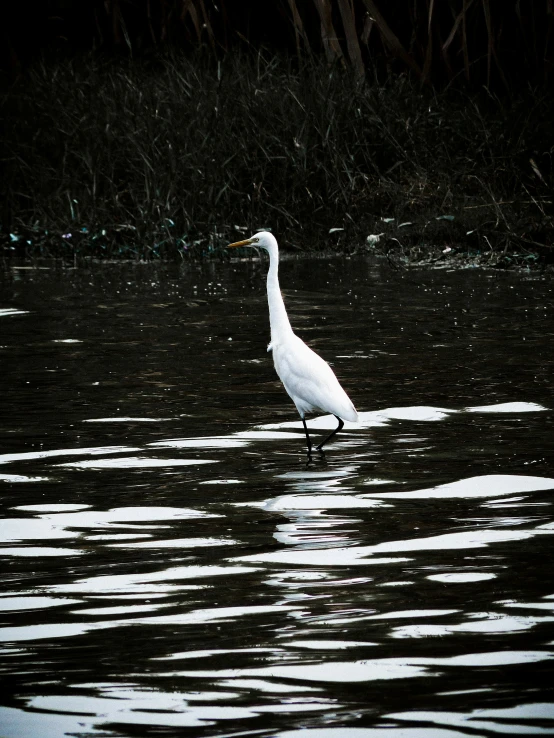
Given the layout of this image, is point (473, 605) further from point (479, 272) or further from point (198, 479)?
point (479, 272)

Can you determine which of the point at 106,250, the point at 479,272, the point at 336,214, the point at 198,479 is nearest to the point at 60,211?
the point at 106,250

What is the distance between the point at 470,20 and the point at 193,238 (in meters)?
5.49

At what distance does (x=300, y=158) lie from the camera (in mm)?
16156

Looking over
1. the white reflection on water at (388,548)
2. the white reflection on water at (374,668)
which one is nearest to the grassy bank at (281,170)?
the white reflection on water at (388,548)

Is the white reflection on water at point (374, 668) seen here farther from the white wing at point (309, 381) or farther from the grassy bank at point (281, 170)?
the grassy bank at point (281, 170)

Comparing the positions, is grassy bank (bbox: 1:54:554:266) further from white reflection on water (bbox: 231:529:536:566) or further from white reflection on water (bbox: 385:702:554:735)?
white reflection on water (bbox: 385:702:554:735)

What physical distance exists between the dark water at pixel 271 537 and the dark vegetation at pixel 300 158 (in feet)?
15.6

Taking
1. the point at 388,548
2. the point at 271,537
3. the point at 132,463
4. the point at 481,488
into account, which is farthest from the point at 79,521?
the point at 481,488

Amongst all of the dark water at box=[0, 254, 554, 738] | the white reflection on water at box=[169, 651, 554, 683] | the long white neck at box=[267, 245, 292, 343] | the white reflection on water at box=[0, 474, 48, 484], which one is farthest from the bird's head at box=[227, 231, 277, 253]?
the white reflection on water at box=[169, 651, 554, 683]

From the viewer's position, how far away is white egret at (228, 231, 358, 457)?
7.11 metres

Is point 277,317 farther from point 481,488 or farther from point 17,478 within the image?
point 481,488

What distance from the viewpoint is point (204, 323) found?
11.7m

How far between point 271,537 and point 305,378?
2060 millimetres

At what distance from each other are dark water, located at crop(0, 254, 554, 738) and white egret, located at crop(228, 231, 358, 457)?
0.70 feet
